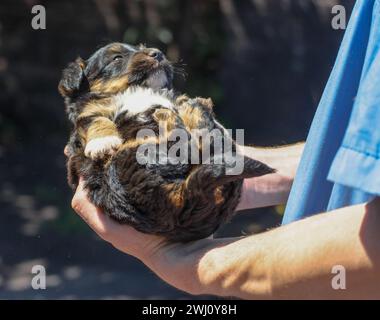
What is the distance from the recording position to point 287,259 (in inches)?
85.3

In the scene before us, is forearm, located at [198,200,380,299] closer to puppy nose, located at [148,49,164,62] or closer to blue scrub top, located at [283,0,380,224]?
blue scrub top, located at [283,0,380,224]

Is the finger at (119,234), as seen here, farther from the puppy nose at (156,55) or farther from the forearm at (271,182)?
the puppy nose at (156,55)

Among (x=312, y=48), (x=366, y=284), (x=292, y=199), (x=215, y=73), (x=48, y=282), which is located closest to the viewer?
(x=366, y=284)

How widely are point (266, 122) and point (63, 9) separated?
9.38 ft

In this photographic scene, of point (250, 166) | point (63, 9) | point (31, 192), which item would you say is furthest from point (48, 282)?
point (250, 166)

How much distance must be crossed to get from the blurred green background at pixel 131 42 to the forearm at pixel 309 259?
190 inches

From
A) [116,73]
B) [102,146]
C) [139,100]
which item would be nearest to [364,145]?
[102,146]

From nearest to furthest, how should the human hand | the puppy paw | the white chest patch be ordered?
the human hand < the puppy paw < the white chest patch

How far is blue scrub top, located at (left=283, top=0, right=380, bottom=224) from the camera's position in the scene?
6.46 ft

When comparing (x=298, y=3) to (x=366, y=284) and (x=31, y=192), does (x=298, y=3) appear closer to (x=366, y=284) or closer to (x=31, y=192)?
(x=31, y=192)

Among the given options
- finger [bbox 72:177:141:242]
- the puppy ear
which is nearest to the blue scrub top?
finger [bbox 72:177:141:242]

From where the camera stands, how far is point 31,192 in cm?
880

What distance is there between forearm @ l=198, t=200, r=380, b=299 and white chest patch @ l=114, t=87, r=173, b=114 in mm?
996

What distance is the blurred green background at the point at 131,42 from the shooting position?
25.5ft
